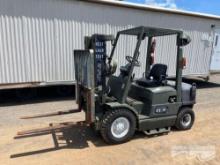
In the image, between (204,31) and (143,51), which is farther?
(204,31)

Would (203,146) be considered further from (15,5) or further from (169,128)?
(15,5)

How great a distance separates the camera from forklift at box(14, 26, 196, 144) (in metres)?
4.48

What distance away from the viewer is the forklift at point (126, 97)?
4480mm

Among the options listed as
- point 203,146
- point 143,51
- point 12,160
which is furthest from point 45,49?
point 203,146

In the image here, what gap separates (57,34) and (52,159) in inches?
176

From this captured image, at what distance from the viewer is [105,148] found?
4.48 m

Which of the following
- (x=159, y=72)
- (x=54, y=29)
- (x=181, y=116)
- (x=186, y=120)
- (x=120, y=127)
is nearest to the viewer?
(x=120, y=127)

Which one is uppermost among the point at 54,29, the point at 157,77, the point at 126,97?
the point at 54,29

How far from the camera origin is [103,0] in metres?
7.76

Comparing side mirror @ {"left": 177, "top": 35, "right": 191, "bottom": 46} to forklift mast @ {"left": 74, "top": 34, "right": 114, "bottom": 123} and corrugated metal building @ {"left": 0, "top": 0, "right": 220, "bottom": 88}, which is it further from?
corrugated metal building @ {"left": 0, "top": 0, "right": 220, "bottom": 88}

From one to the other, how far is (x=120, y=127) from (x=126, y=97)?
596mm

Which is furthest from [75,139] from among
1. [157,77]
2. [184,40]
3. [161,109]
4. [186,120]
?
[184,40]

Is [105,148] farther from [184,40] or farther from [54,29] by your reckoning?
[54,29]

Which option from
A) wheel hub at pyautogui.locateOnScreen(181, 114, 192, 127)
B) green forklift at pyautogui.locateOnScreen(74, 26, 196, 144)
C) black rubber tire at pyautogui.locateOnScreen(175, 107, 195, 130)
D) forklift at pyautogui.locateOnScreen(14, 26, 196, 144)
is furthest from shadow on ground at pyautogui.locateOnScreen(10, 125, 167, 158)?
wheel hub at pyautogui.locateOnScreen(181, 114, 192, 127)
